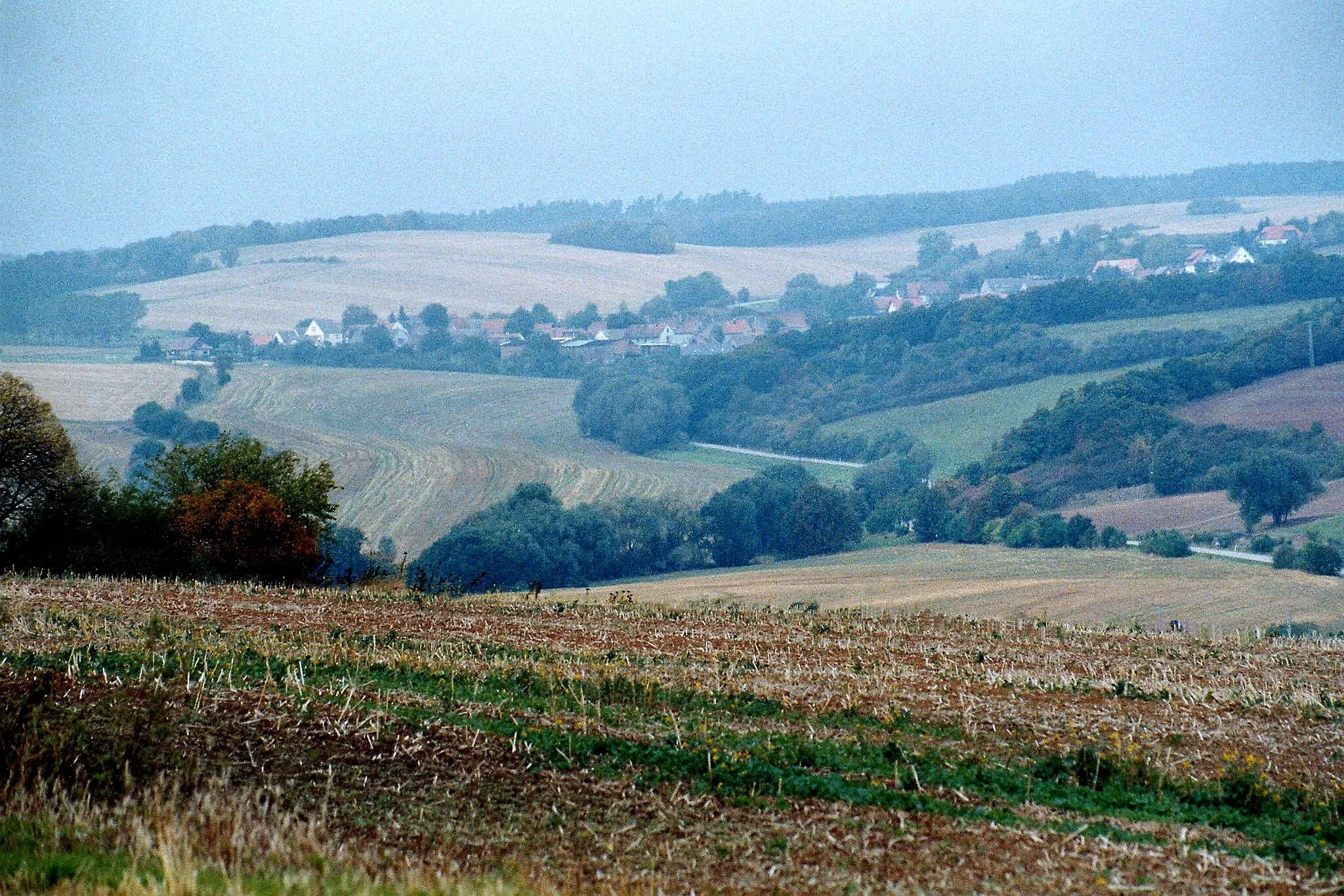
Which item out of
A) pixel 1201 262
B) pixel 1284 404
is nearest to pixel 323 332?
pixel 1284 404

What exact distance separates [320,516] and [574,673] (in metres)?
20.4

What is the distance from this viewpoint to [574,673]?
611 inches

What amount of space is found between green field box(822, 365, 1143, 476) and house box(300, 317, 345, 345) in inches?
2228

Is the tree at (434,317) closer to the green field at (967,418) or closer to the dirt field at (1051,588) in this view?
the green field at (967,418)

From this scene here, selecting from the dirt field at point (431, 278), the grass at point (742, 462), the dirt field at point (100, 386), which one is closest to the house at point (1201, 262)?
the dirt field at point (431, 278)

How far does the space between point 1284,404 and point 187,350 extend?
9138cm

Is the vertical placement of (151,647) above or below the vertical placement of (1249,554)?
above

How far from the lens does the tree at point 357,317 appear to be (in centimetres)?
13975

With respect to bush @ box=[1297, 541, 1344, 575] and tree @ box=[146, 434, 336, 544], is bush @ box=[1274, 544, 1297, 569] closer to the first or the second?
bush @ box=[1297, 541, 1344, 575]

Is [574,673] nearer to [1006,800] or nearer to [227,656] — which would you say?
[227,656]

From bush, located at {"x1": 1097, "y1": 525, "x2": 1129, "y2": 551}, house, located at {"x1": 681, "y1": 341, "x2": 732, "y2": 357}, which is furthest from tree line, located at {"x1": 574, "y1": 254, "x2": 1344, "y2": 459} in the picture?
bush, located at {"x1": 1097, "y1": 525, "x2": 1129, "y2": 551}

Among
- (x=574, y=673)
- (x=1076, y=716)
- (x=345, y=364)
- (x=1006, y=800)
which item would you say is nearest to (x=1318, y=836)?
(x=1006, y=800)

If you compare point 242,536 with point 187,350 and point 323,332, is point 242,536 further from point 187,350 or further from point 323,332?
point 323,332

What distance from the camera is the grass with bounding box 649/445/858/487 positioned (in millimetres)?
92125
